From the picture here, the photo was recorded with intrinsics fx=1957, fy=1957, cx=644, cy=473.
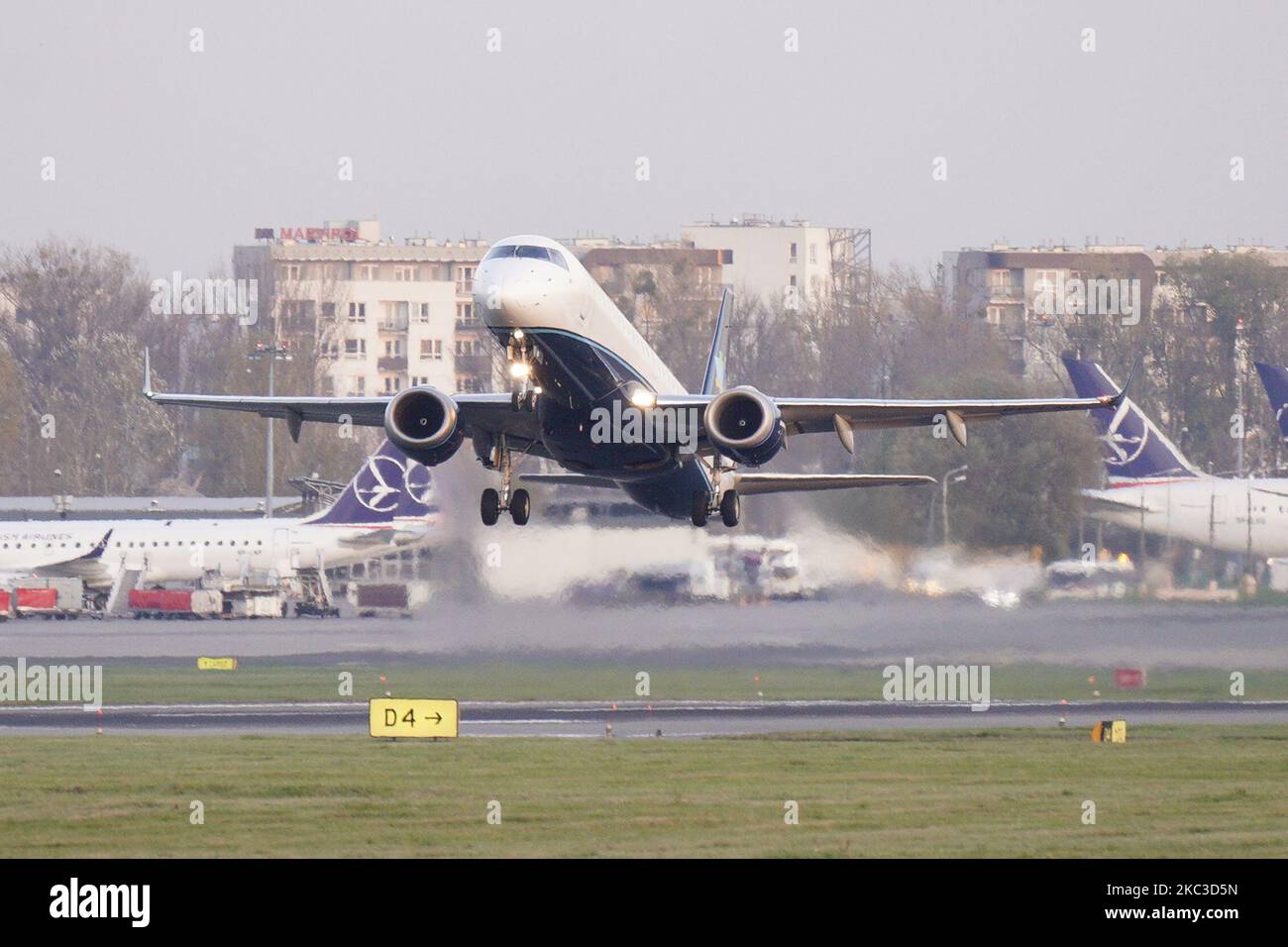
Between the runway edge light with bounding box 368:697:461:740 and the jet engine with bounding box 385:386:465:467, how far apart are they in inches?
375

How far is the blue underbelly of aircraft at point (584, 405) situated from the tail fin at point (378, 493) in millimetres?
25132

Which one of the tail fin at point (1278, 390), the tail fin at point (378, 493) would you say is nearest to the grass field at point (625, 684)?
the tail fin at point (378, 493)

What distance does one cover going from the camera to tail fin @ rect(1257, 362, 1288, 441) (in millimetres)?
60344

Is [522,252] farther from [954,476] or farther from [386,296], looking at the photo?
[386,296]

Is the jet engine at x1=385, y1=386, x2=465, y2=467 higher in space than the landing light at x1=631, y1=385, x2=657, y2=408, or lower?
lower

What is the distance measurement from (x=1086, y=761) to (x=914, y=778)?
415 cm

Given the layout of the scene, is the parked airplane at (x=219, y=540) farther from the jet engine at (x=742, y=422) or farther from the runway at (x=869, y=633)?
the jet engine at (x=742, y=422)

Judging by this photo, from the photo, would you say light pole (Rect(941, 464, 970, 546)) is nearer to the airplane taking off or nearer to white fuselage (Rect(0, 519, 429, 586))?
the airplane taking off

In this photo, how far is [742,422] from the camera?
32500mm

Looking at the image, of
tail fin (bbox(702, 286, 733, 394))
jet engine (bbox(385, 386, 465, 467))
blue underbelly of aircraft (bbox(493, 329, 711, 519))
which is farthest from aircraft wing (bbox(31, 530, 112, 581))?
jet engine (bbox(385, 386, 465, 467))

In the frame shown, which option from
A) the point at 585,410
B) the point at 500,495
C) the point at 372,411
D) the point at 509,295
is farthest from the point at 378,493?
the point at 509,295

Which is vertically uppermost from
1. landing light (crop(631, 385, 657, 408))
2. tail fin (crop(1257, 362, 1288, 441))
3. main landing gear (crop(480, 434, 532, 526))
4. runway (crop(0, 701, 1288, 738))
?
tail fin (crop(1257, 362, 1288, 441))
